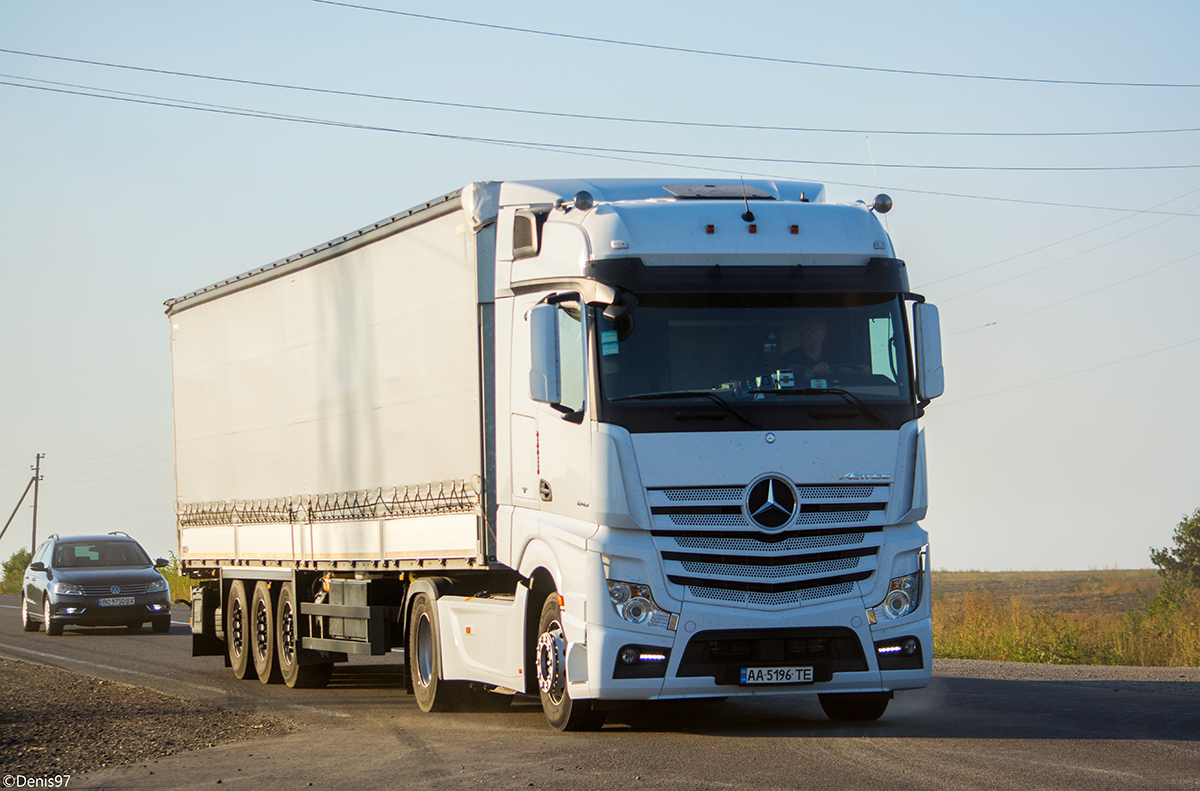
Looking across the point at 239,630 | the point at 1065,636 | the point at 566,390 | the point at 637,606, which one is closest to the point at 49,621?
the point at 239,630

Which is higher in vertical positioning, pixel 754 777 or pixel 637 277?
pixel 637 277

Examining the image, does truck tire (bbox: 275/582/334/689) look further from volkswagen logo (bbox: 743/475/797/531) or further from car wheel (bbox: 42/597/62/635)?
car wheel (bbox: 42/597/62/635)

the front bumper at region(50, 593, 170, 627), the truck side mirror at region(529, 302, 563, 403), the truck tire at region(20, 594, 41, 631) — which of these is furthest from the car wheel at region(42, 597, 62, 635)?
the truck side mirror at region(529, 302, 563, 403)

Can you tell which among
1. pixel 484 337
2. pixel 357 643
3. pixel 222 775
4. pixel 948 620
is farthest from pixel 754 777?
pixel 948 620

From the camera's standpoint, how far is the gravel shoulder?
1001 cm

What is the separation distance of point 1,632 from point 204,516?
37.0 feet

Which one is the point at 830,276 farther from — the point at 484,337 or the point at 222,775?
the point at 222,775

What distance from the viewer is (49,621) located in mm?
24938

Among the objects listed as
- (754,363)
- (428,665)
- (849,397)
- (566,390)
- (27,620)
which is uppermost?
(754,363)

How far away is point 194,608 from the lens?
719 inches

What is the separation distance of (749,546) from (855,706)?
7.06 feet

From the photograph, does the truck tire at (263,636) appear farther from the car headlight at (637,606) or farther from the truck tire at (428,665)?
the car headlight at (637,606)

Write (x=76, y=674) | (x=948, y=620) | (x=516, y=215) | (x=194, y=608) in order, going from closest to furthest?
(x=516, y=215), (x=76, y=674), (x=194, y=608), (x=948, y=620)

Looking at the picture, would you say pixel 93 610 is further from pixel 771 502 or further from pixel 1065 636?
pixel 771 502
